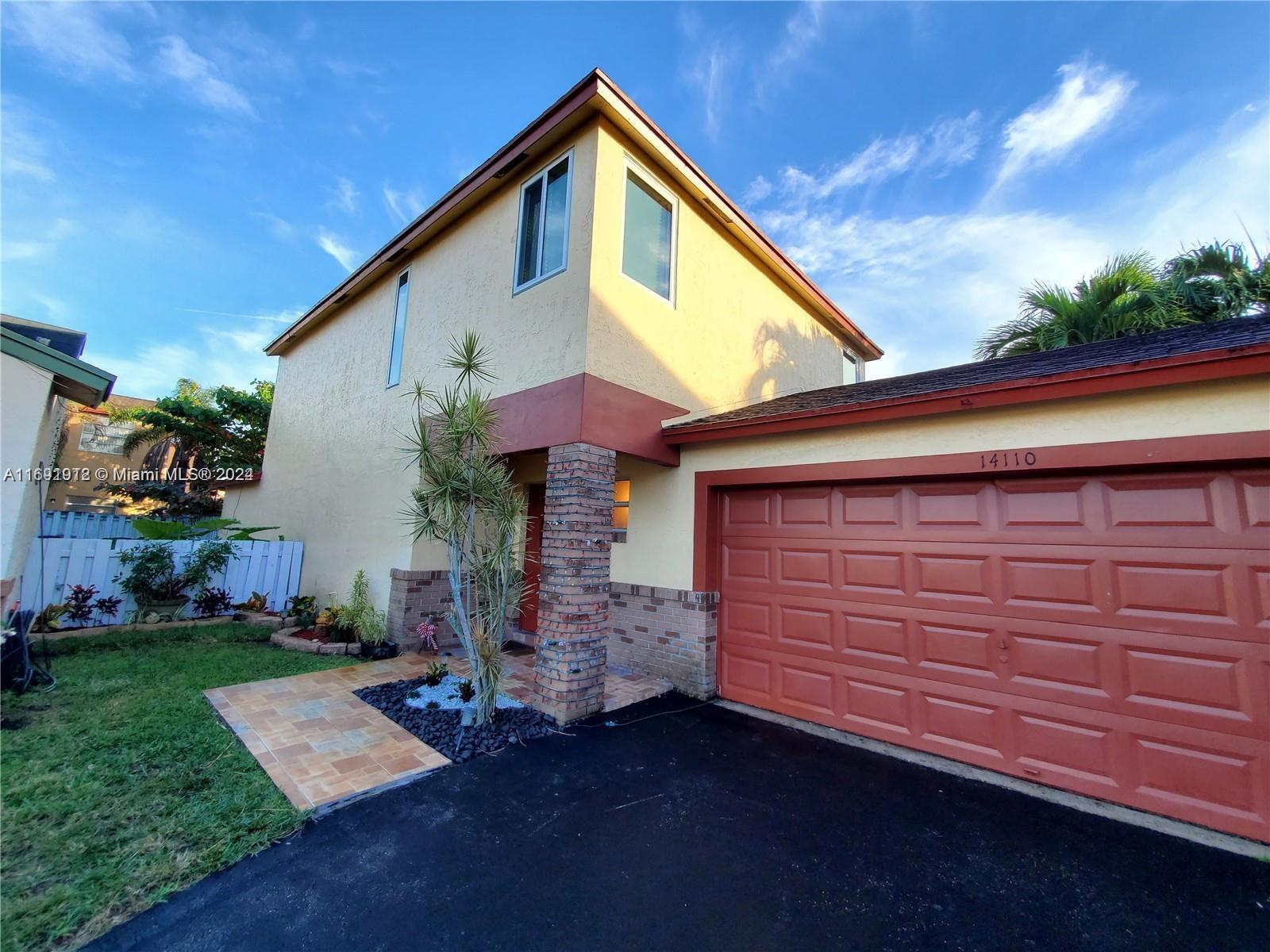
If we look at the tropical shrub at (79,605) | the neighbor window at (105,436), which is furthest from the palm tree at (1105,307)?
the neighbor window at (105,436)

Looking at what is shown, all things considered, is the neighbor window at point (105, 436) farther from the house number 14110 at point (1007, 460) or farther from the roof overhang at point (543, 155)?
the house number 14110 at point (1007, 460)

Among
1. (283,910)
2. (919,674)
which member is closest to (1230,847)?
(919,674)

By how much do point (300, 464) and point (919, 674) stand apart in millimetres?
12181

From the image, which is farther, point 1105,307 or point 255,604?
point 255,604

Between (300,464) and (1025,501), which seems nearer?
(1025,501)

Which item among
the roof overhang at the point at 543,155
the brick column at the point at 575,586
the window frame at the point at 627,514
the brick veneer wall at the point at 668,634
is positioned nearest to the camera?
the brick column at the point at 575,586

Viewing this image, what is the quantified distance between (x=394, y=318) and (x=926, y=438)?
8798mm

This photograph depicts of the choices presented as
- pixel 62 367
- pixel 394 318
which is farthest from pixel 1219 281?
pixel 62 367

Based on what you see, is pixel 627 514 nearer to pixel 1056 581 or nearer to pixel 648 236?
pixel 648 236

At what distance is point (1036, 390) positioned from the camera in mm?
3725

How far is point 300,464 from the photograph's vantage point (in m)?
10.8

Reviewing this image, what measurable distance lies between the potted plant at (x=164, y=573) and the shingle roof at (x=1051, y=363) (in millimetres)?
8484

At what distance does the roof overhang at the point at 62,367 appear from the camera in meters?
4.55

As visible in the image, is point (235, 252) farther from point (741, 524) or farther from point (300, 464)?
point (741, 524)
